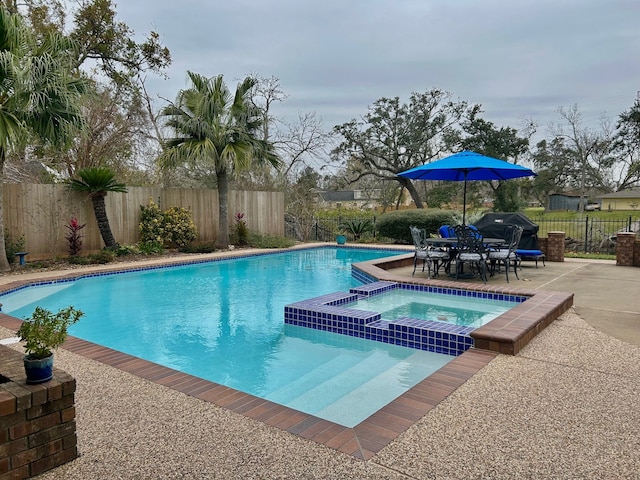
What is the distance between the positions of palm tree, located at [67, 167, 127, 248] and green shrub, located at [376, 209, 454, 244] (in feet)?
30.0

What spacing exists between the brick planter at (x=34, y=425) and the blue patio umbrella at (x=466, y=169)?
6.78 m

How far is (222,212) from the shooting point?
1448 cm

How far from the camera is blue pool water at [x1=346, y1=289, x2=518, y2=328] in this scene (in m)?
5.96

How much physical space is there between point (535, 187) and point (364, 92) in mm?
16267

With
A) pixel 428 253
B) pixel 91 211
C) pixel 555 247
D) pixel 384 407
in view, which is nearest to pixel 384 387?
pixel 384 407

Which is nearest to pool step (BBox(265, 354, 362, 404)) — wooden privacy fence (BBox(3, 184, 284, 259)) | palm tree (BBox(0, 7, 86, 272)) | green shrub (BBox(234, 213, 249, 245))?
palm tree (BBox(0, 7, 86, 272))

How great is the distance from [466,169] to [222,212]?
8545 millimetres

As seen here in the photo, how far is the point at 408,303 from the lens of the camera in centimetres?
682

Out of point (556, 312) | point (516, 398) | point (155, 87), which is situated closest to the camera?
point (516, 398)

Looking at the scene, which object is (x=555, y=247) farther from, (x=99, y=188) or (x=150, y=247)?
(x=99, y=188)

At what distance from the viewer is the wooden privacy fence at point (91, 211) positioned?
1092cm

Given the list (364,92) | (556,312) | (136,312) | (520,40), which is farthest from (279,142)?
(556,312)

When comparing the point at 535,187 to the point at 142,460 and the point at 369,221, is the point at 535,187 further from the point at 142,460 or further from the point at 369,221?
the point at 142,460

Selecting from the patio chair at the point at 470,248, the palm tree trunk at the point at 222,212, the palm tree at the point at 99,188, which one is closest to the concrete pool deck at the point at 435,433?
the patio chair at the point at 470,248
